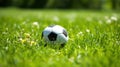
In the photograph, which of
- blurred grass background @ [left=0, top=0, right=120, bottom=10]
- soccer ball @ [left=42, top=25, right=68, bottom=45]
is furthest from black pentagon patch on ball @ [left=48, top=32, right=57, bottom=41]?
blurred grass background @ [left=0, top=0, right=120, bottom=10]

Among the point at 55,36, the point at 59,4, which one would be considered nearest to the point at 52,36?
the point at 55,36

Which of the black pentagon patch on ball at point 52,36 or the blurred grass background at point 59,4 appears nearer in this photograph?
the black pentagon patch on ball at point 52,36

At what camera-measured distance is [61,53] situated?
452cm

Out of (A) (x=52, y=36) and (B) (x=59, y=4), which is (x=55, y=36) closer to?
(A) (x=52, y=36)

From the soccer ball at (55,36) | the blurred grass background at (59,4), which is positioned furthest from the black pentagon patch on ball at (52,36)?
the blurred grass background at (59,4)

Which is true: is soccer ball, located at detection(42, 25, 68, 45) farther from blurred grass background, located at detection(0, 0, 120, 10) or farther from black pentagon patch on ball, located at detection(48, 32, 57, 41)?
blurred grass background, located at detection(0, 0, 120, 10)

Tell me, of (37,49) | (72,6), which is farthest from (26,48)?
(72,6)

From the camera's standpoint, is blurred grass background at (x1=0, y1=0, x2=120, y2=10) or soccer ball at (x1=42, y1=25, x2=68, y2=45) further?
blurred grass background at (x1=0, y1=0, x2=120, y2=10)

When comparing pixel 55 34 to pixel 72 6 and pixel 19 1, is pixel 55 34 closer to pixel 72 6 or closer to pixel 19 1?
pixel 72 6

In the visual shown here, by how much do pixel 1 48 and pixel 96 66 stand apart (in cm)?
192

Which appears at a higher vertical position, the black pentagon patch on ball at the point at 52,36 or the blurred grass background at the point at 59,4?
the blurred grass background at the point at 59,4

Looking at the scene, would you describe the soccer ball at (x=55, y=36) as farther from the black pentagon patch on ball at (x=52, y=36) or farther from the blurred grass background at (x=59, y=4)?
the blurred grass background at (x=59, y=4)

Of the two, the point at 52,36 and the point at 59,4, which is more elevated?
the point at 59,4

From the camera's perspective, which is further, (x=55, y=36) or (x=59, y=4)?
(x=59, y=4)
